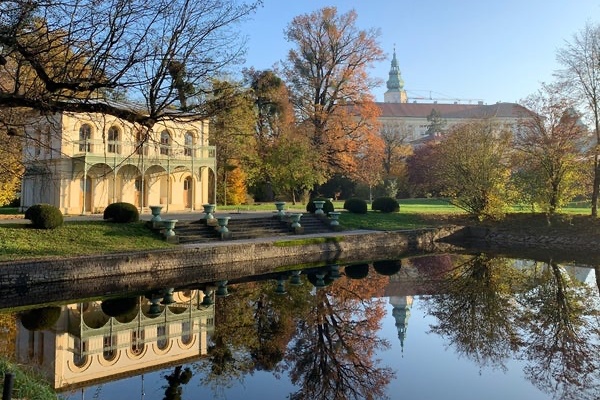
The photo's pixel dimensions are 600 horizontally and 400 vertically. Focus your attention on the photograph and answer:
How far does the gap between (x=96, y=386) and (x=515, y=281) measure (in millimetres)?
11702

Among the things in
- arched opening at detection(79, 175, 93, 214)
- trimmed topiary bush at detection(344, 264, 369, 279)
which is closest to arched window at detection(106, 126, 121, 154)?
arched opening at detection(79, 175, 93, 214)

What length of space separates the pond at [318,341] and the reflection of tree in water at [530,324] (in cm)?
3

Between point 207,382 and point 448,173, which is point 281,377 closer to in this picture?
point 207,382

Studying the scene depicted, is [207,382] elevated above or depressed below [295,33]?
below

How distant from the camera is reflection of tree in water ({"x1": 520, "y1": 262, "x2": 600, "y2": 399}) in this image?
22.2 feet

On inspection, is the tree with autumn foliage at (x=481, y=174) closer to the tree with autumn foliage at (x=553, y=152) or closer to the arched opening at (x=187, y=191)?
the tree with autumn foliage at (x=553, y=152)

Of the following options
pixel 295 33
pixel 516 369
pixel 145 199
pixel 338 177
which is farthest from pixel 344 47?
pixel 516 369

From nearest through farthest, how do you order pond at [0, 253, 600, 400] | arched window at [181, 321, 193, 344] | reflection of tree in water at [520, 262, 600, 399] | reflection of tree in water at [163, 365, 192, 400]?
reflection of tree in water at [163, 365, 192, 400] → pond at [0, 253, 600, 400] → reflection of tree in water at [520, 262, 600, 399] → arched window at [181, 321, 193, 344]

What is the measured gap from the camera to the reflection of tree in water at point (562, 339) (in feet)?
22.2

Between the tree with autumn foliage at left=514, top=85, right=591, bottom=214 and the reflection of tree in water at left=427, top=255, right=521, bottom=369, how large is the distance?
373 inches

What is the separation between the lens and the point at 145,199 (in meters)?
26.5

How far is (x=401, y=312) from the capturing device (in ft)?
36.2

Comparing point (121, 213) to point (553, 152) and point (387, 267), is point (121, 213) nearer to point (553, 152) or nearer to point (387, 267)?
point (387, 267)

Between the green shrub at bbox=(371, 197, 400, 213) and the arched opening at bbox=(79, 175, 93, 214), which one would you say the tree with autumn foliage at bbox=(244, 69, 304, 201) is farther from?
the arched opening at bbox=(79, 175, 93, 214)
